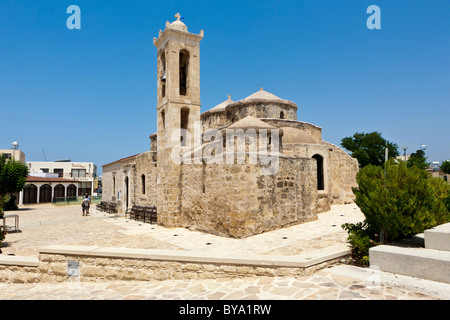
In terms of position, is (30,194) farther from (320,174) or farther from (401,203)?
(401,203)

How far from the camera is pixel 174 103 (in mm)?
11789

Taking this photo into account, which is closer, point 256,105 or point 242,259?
point 242,259

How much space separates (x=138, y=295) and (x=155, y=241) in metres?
3.83

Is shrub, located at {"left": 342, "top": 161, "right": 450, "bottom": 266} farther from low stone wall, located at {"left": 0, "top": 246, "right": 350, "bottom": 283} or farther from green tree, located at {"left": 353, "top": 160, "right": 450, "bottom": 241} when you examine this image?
low stone wall, located at {"left": 0, "top": 246, "right": 350, "bottom": 283}

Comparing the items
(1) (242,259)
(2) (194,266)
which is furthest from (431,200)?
(2) (194,266)

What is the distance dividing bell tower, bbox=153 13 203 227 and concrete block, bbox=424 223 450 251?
8.34m

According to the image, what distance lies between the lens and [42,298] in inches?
179

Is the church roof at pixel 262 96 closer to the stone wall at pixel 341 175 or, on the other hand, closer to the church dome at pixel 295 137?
the church dome at pixel 295 137

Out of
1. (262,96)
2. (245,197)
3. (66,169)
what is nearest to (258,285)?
(245,197)

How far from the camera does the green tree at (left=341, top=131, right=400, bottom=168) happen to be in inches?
1262

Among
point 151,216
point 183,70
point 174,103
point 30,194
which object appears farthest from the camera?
point 30,194

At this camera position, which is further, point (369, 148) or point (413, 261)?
point (369, 148)

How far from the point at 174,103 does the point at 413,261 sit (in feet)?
32.9
